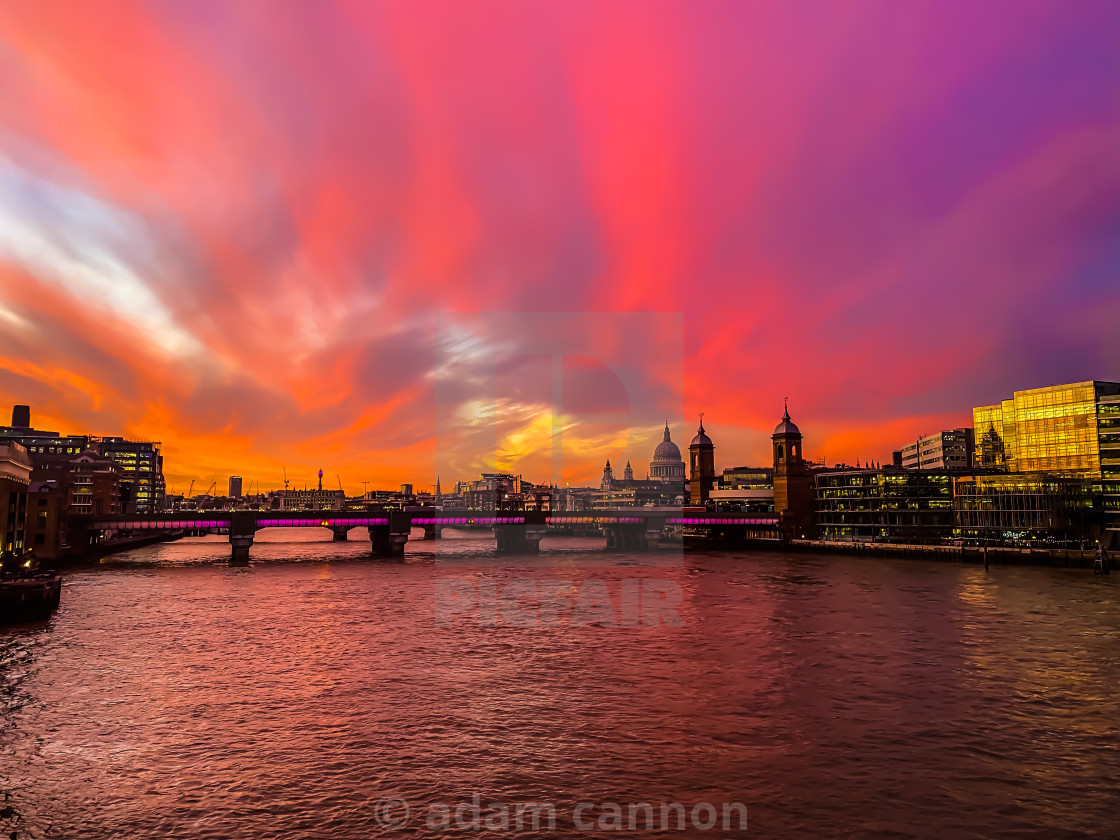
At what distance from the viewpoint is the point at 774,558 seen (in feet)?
457

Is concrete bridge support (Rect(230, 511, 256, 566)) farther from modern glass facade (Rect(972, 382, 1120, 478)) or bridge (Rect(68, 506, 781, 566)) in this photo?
modern glass facade (Rect(972, 382, 1120, 478))

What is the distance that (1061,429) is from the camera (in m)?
155

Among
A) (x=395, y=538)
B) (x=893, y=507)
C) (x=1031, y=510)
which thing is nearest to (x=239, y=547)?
(x=395, y=538)

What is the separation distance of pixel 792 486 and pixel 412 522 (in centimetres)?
8942

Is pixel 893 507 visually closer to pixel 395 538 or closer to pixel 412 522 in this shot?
pixel 412 522

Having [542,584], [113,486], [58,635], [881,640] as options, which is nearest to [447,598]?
[542,584]

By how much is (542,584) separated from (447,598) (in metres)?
19.2

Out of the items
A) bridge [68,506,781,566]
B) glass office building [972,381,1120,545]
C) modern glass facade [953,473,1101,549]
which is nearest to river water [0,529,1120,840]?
bridge [68,506,781,566]

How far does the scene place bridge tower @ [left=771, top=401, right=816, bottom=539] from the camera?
176 meters

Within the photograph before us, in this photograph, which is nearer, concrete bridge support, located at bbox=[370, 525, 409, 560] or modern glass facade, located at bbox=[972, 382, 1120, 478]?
modern glass facade, located at bbox=[972, 382, 1120, 478]

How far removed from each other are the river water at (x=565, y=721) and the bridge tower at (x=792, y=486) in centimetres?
10667

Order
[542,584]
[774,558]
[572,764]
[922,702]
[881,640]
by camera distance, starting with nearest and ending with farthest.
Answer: [572,764] → [922,702] → [881,640] → [542,584] → [774,558]

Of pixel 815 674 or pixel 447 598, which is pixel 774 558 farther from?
pixel 815 674

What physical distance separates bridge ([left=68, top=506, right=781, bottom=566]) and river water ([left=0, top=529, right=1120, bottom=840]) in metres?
73.8
